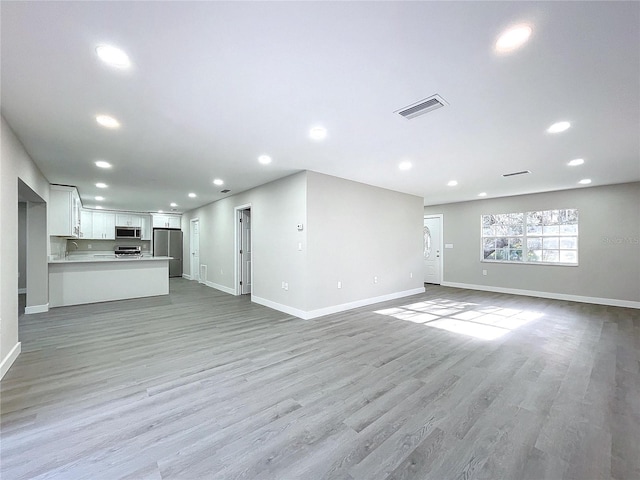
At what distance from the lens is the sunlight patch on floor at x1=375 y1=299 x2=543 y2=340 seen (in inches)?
159

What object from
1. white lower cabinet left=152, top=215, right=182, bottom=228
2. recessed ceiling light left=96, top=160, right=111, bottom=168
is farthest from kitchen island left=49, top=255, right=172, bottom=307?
white lower cabinet left=152, top=215, right=182, bottom=228

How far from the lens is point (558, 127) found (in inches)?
116

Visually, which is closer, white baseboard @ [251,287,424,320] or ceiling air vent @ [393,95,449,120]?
ceiling air vent @ [393,95,449,120]

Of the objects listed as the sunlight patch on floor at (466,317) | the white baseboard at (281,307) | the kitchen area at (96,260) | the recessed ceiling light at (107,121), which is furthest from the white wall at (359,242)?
the kitchen area at (96,260)

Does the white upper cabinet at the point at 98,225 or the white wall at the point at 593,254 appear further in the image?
the white upper cabinet at the point at 98,225

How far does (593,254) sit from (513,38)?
6569 mm

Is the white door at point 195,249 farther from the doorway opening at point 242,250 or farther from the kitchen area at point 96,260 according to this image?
the doorway opening at point 242,250

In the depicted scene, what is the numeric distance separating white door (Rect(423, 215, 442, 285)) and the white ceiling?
4516 millimetres

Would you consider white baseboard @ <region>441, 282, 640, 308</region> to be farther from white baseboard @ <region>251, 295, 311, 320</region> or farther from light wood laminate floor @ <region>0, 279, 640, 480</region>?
white baseboard @ <region>251, 295, 311, 320</region>

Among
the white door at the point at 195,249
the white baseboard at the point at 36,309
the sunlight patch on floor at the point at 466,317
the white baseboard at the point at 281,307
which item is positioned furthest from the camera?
the white door at the point at 195,249

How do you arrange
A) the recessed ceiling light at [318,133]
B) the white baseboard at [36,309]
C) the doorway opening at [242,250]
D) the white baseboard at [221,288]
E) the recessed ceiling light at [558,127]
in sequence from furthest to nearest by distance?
the white baseboard at [221,288], the doorway opening at [242,250], the white baseboard at [36,309], the recessed ceiling light at [318,133], the recessed ceiling light at [558,127]

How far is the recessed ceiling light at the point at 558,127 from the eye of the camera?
9.41 feet

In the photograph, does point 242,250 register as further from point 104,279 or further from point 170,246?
point 170,246

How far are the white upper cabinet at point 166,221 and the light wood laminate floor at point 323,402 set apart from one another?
6.40 meters
